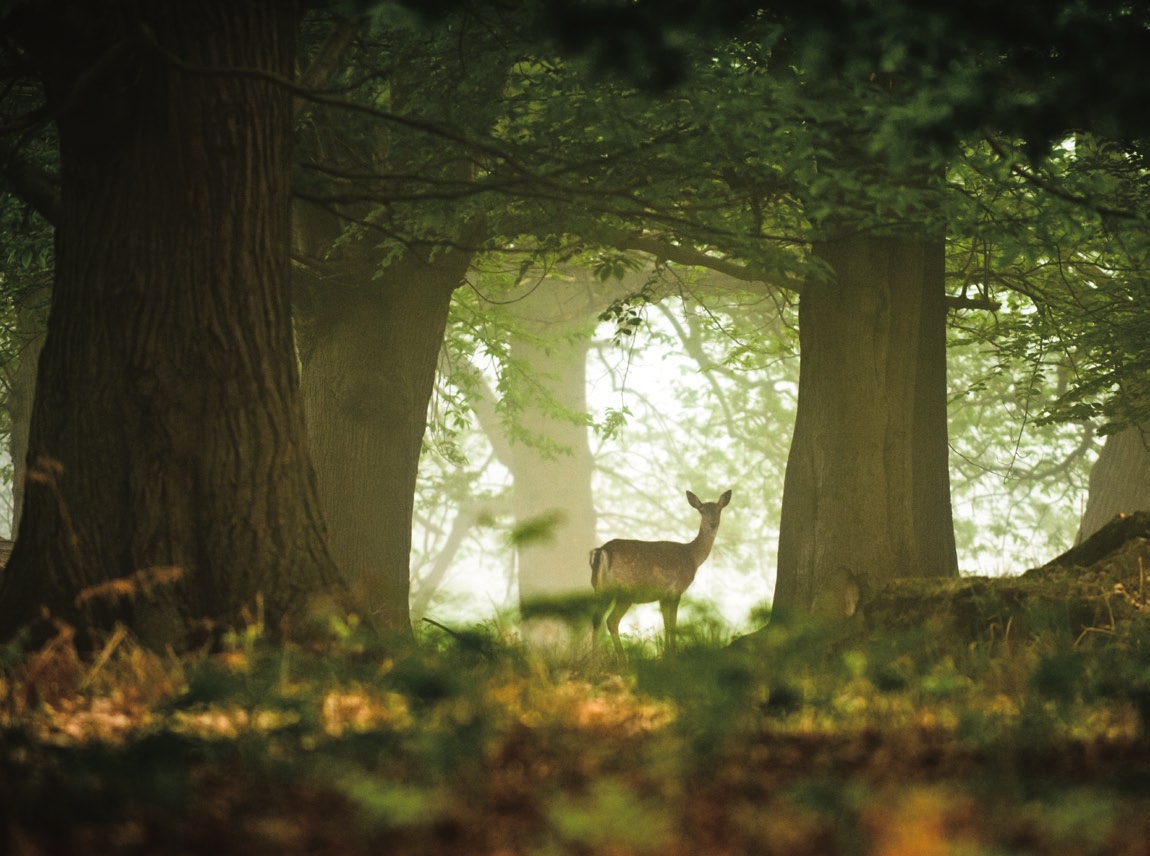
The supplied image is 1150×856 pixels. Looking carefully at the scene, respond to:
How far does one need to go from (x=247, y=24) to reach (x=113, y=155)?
985 millimetres

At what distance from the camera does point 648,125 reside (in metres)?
9.29

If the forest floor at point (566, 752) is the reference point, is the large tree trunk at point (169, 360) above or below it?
above

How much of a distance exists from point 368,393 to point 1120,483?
11.1m

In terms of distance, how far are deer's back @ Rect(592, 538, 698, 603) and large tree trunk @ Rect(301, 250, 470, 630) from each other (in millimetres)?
3525

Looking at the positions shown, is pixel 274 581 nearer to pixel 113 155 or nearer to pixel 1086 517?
pixel 113 155

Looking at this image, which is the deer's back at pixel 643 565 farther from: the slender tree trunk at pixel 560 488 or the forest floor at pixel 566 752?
the slender tree trunk at pixel 560 488

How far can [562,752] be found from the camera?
150 inches

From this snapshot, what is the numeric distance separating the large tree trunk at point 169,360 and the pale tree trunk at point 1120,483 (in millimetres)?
13619

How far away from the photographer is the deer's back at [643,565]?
1484 centimetres

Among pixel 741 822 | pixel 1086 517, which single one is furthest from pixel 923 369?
pixel 741 822

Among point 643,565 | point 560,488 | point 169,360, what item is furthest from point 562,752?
point 560,488

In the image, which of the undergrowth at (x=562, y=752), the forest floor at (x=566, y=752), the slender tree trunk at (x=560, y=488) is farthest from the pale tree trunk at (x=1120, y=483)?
the slender tree trunk at (x=560, y=488)

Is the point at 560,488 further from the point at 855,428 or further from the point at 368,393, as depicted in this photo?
the point at 855,428

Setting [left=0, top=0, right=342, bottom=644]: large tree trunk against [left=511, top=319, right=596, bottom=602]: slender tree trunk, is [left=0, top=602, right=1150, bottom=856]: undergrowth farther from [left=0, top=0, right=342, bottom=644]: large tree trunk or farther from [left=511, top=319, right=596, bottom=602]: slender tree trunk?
[left=511, top=319, right=596, bottom=602]: slender tree trunk
